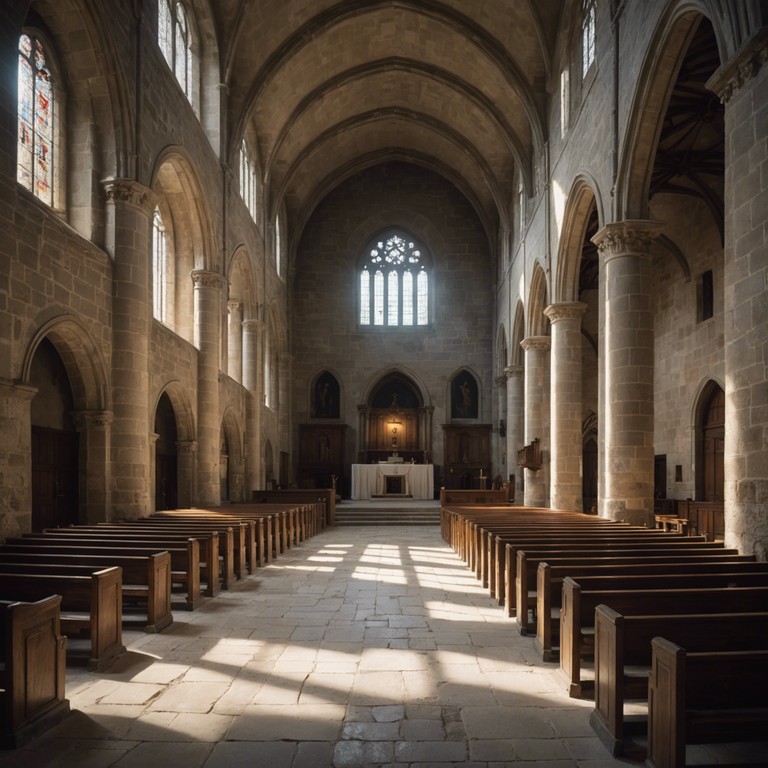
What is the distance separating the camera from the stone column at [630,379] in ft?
42.7

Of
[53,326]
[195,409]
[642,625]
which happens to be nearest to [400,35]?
[195,409]

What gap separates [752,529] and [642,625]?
3.85m

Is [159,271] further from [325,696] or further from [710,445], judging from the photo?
[710,445]

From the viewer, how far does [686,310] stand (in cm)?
2122

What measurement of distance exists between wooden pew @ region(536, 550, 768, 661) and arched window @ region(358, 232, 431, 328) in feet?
83.6

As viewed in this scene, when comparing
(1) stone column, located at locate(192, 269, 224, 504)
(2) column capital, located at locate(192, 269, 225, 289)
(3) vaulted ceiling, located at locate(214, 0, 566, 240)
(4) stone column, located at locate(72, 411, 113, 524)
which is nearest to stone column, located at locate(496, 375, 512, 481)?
(3) vaulted ceiling, located at locate(214, 0, 566, 240)

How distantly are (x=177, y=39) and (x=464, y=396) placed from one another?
19.0 m

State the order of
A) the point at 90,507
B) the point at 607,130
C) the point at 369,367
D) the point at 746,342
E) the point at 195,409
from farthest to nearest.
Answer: the point at 369,367 < the point at 195,409 < the point at 607,130 < the point at 90,507 < the point at 746,342

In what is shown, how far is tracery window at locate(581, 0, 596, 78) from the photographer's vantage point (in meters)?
16.2

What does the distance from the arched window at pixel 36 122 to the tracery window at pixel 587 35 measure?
36.7ft

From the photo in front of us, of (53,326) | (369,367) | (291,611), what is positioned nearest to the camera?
(291,611)

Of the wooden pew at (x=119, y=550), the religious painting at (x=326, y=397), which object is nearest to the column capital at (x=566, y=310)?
the wooden pew at (x=119, y=550)

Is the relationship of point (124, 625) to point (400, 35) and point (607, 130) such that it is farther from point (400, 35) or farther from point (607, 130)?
point (400, 35)

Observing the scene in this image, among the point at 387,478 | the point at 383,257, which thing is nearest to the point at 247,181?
the point at 383,257
